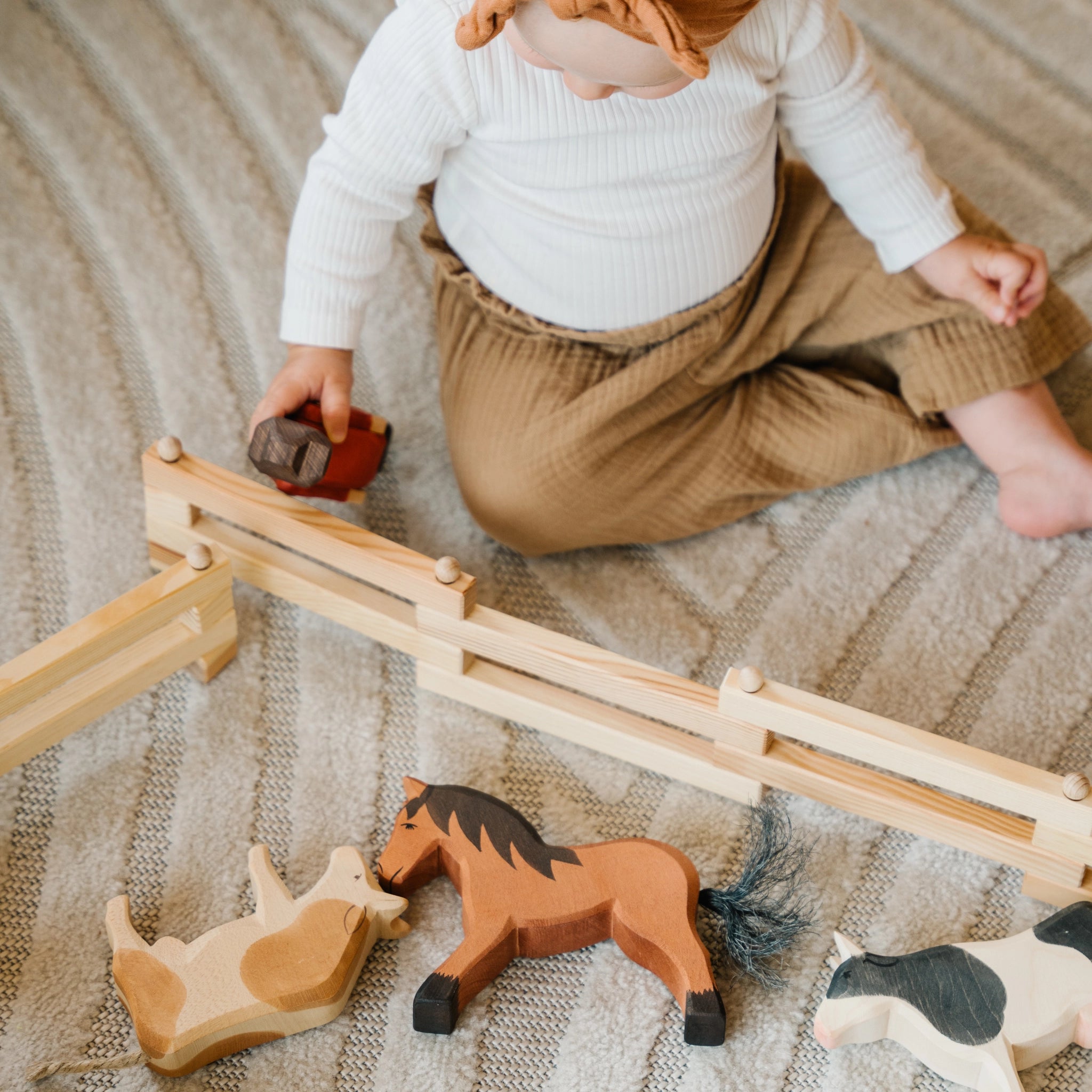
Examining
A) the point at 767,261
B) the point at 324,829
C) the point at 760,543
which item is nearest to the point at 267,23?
the point at 767,261

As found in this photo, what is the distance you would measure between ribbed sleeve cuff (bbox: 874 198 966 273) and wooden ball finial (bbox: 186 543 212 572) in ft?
1.70

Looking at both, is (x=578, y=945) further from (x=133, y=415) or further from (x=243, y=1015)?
(x=133, y=415)

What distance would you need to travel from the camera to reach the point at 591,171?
775 mm

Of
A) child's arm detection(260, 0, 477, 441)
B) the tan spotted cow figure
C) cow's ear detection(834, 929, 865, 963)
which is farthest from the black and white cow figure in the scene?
child's arm detection(260, 0, 477, 441)

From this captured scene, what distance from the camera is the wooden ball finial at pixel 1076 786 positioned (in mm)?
645

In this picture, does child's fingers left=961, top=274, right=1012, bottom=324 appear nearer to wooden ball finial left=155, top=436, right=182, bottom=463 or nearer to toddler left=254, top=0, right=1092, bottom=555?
toddler left=254, top=0, right=1092, bottom=555

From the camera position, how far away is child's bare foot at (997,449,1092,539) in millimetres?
860

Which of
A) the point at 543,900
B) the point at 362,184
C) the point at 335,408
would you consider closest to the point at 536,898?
the point at 543,900

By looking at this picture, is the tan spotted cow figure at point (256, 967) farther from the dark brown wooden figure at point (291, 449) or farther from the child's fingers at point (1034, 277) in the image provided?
the child's fingers at point (1034, 277)

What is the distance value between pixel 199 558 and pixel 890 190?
1.74ft

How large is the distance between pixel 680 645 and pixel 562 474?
0.47 ft

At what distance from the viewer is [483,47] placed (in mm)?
730

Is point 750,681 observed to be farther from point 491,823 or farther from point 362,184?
point 362,184

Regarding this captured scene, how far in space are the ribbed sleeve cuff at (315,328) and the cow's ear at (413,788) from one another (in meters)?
0.30
